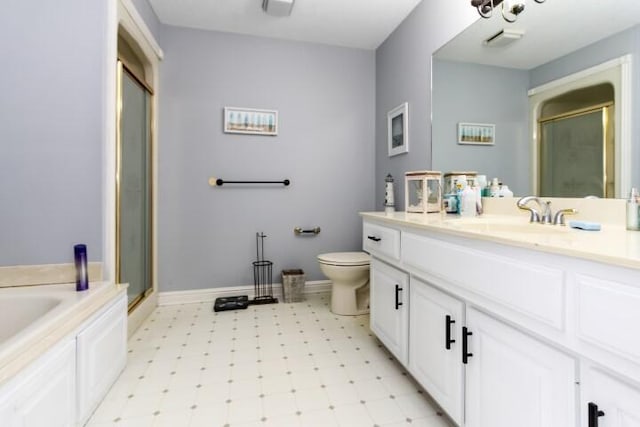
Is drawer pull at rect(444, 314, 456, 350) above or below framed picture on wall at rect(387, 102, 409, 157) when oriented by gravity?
below

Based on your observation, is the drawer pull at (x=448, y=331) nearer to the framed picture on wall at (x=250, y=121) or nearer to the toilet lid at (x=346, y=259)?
the toilet lid at (x=346, y=259)

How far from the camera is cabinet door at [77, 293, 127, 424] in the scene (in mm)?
1223

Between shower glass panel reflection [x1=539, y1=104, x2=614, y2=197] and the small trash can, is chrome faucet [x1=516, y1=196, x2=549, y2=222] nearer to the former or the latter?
shower glass panel reflection [x1=539, y1=104, x2=614, y2=197]

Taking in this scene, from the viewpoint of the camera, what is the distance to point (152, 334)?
6.80ft

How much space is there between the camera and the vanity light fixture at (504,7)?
147cm

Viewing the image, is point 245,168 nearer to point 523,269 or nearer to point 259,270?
point 259,270

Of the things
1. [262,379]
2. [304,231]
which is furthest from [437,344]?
[304,231]

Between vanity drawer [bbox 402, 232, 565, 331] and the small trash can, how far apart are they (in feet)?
5.25

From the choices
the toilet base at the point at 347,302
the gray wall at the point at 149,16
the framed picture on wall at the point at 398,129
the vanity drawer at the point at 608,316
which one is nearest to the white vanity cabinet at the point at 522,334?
the vanity drawer at the point at 608,316

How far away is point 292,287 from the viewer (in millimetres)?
2688

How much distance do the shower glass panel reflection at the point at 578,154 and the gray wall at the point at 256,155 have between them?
5.72 ft

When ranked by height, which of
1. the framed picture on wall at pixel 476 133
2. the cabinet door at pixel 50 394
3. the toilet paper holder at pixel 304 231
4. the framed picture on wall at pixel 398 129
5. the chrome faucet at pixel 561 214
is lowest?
the cabinet door at pixel 50 394

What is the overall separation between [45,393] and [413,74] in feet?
8.57

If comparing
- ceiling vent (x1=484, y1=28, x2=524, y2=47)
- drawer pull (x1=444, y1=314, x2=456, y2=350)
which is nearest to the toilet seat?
drawer pull (x1=444, y1=314, x2=456, y2=350)
